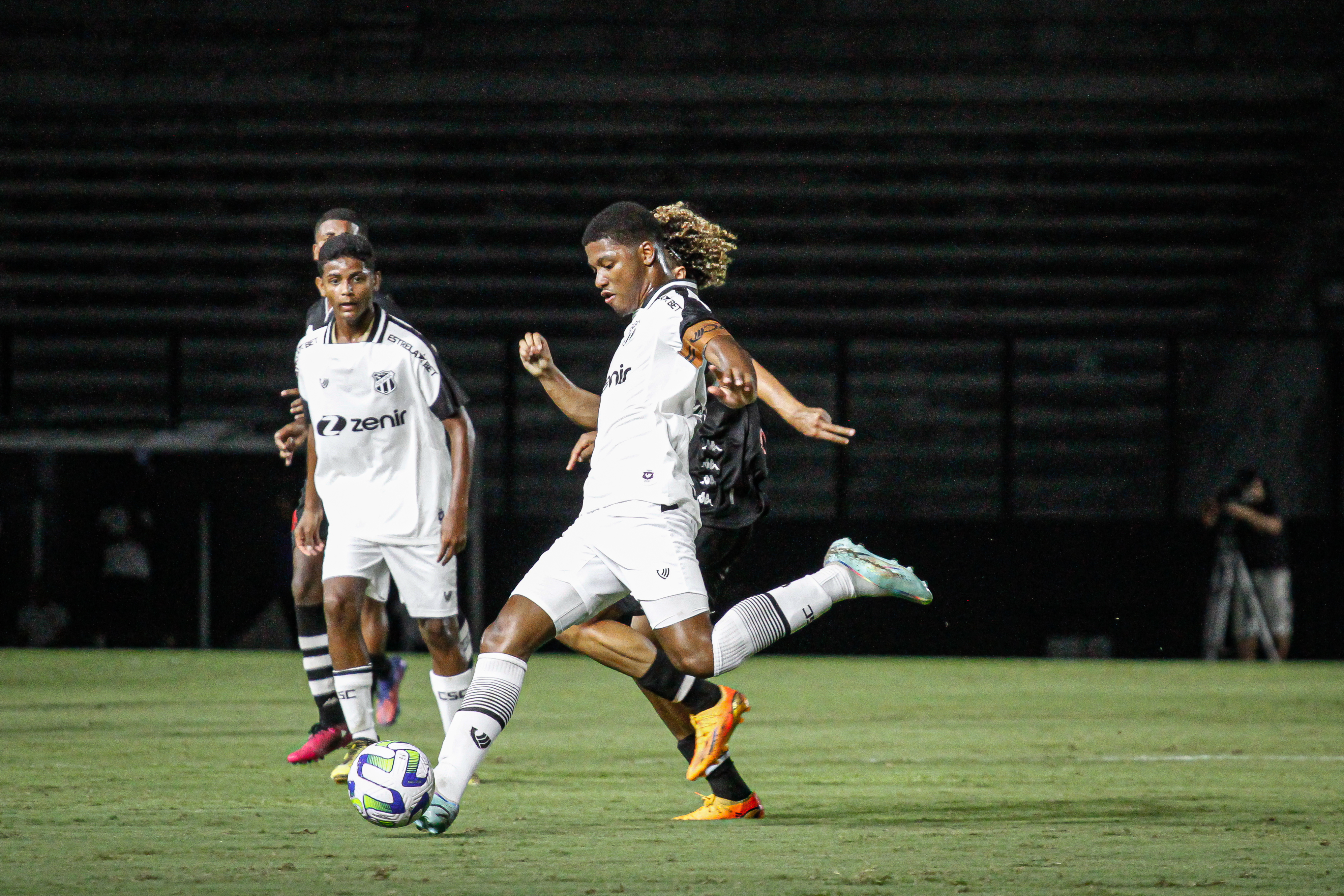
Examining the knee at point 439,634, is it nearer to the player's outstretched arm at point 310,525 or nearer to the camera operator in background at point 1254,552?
the player's outstretched arm at point 310,525

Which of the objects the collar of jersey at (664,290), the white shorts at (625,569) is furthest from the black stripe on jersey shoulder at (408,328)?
the white shorts at (625,569)

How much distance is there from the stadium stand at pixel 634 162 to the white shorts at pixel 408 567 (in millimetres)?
10546

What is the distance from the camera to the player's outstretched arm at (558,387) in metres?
5.21

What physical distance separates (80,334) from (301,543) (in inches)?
478

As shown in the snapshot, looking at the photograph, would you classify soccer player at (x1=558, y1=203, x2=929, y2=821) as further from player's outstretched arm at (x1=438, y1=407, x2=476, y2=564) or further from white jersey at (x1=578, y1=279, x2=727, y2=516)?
player's outstretched arm at (x1=438, y1=407, x2=476, y2=564)

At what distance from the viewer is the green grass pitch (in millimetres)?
4363

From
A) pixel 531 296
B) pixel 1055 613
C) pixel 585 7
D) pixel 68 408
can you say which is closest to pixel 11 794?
pixel 1055 613

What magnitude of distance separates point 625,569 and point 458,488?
4.59ft

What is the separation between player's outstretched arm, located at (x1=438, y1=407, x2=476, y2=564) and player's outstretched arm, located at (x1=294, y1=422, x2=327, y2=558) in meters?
0.64

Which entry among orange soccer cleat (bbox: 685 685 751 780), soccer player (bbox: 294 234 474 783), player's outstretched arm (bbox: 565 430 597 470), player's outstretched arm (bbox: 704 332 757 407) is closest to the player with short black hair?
soccer player (bbox: 294 234 474 783)

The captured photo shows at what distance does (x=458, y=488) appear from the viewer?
6.18m

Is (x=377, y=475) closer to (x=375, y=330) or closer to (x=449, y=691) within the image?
(x=375, y=330)

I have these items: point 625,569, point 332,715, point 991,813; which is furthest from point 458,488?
point 991,813

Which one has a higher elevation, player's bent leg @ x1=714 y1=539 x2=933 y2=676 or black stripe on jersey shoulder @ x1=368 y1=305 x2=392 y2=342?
black stripe on jersey shoulder @ x1=368 y1=305 x2=392 y2=342
